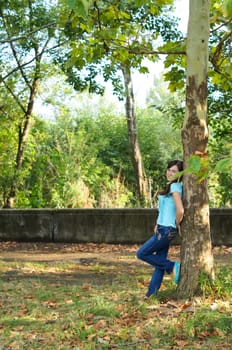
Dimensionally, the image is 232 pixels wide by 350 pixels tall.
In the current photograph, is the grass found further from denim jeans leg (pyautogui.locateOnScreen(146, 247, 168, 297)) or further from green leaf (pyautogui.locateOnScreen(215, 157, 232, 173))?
green leaf (pyautogui.locateOnScreen(215, 157, 232, 173))

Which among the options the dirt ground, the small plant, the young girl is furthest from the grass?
the dirt ground

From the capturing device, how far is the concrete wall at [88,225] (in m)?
11.6

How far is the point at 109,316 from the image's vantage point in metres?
5.71

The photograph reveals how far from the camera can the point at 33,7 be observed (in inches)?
513

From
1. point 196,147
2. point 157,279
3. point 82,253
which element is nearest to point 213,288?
Answer: point 157,279

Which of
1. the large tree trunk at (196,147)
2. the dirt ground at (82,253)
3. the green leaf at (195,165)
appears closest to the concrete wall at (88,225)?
the dirt ground at (82,253)

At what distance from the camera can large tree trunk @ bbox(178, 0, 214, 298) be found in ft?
19.7

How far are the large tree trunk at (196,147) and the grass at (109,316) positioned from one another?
173 millimetres

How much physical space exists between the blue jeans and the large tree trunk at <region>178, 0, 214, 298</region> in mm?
271

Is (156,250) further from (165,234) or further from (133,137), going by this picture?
(133,137)

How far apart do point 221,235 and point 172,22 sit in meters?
5.17

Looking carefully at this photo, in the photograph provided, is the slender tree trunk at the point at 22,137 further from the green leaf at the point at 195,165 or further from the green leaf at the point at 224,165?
the green leaf at the point at 224,165

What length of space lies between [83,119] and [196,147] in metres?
18.9

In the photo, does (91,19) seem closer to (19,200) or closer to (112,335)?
(112,335)
